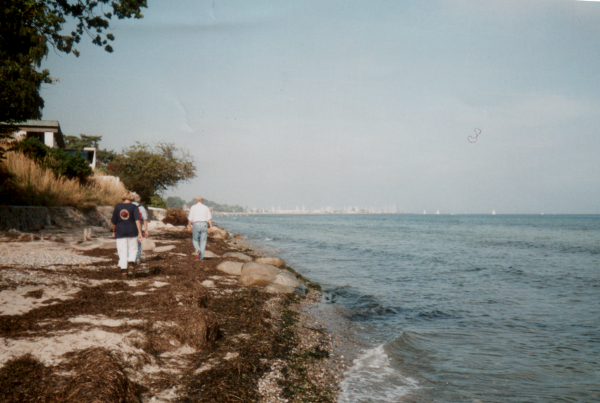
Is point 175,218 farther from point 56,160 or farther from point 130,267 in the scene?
point 130,267

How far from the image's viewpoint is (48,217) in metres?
17.6

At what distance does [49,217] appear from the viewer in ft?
58.1

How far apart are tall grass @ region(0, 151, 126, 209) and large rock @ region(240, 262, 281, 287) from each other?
12059mm

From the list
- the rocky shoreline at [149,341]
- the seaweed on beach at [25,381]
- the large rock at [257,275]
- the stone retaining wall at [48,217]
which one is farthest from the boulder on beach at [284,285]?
the stone retaining wall at [48,217]

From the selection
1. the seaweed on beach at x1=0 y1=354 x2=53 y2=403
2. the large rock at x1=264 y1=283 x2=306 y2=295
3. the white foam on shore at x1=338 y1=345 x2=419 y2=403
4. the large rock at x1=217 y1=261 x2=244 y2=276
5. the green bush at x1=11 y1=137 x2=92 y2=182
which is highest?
the green bush at x1=11 y1=137 x2=92 y2=182

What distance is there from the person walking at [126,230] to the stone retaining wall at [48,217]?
8.83 metres

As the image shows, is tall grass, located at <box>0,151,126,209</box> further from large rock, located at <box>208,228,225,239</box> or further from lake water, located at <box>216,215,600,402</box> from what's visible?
lake water, located at <box>216,215,600,402</box>

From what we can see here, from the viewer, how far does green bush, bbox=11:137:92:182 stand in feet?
66.5

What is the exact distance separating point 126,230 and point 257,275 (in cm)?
418

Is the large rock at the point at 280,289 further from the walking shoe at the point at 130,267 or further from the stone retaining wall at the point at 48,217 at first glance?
the stone retaining wall at the point at 48,217

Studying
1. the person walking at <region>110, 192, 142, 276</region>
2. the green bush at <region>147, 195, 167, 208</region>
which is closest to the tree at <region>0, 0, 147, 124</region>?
the person walking at <region>110, 192, 142, 276</region>

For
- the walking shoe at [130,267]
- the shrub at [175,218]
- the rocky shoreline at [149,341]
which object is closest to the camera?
the rocky shoreline at [149,341]

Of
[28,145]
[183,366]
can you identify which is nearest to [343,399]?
[183,366]

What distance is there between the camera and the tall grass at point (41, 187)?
17125 mm
